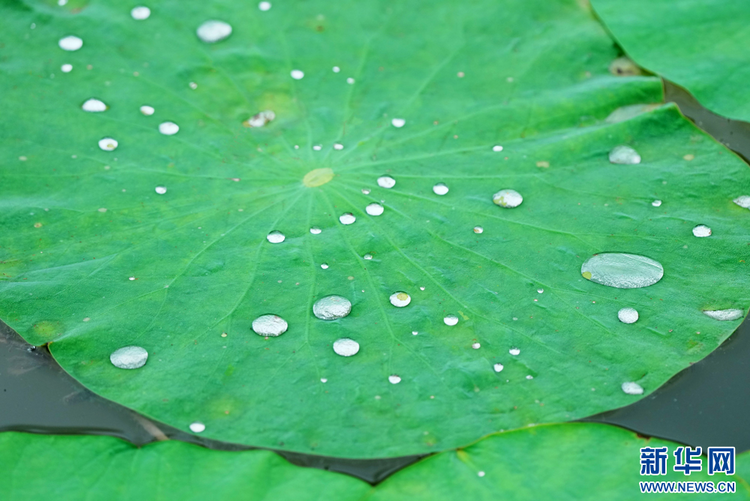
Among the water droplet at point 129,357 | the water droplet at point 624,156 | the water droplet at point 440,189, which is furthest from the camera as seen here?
the water droplet at point 624,156

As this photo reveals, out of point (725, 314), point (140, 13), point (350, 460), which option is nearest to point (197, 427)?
point (350, 460)

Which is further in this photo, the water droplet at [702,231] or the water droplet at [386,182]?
the water droplet at [386,182]

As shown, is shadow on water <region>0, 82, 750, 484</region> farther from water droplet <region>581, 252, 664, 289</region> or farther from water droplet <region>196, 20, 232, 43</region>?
water droplet <region>196, 20, 232, 43</region>

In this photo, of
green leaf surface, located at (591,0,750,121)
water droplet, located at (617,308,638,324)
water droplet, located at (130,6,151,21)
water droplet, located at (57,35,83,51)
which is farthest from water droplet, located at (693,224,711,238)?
water droplet, located at (57,35,83,51)

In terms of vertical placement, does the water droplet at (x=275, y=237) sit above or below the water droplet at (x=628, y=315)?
above

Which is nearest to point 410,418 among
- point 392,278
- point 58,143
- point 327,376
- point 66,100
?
point 327,376

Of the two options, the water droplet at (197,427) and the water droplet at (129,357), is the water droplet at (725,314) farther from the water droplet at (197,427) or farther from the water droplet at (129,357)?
the water droplet at (129,357)

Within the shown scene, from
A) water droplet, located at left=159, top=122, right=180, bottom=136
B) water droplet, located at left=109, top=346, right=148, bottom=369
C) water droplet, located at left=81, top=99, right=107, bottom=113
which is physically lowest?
water droplet, located at left=109, top=346, right=148, bottom=369

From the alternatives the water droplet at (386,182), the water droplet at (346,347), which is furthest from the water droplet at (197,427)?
the water droplet at (386,182)

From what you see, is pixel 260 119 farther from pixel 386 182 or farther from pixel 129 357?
pixel 129 357
